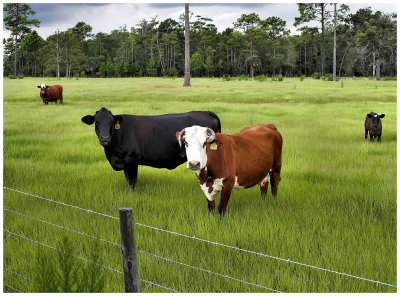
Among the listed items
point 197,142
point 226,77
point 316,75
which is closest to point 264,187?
point 197,142

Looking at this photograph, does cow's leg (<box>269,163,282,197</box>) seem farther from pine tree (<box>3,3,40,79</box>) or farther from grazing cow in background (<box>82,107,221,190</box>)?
pine tree (<box>3,3,40,79</box>)

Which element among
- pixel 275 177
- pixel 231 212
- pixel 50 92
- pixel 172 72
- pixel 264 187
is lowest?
pixel 231 212

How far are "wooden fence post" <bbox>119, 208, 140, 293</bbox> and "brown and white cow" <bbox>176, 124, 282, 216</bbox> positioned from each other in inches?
63.8

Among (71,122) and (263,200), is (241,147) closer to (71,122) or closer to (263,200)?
(263,200)

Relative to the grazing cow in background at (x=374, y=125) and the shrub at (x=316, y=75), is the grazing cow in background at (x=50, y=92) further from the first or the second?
the shrub at (x=316, y=75)

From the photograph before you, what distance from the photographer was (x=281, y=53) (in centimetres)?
3434

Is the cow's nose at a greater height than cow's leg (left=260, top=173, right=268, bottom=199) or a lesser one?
greater

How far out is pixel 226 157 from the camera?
5.50m

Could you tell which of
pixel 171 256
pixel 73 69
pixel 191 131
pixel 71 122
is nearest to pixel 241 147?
pixel 191 131

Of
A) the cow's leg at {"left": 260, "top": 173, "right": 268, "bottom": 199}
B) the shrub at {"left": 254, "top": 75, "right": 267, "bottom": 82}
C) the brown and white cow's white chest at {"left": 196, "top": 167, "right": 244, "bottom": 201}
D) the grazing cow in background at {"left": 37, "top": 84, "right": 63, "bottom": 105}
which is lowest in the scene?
the cow's leg at {"left": 260, "top": 173, "right": 268, "bottom": 199}

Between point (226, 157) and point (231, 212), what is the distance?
870 mm

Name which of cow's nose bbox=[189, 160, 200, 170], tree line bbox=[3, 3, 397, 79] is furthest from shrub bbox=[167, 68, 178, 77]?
cow's nose bbox=[189, 160, 200, 170]

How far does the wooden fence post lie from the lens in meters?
3.30

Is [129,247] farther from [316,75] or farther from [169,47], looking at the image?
[316,75]
